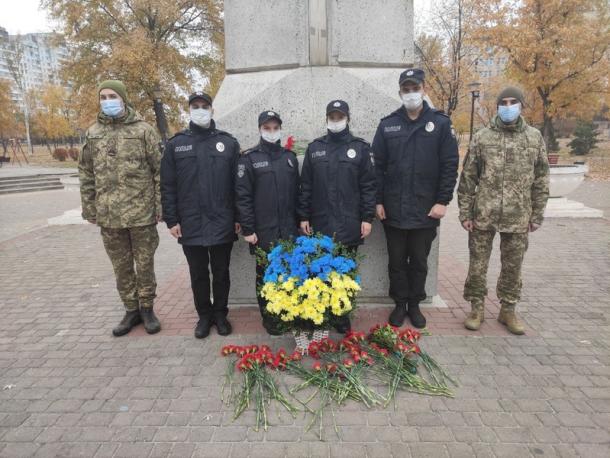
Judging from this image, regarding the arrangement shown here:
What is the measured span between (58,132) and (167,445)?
154 feet

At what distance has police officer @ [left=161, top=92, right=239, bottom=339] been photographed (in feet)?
11.5

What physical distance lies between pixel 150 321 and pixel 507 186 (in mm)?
3407

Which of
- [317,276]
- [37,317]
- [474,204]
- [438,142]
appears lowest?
[37,317]

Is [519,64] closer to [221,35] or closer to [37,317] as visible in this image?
[221,35]

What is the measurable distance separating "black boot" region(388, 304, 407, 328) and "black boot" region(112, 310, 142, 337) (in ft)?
7.95

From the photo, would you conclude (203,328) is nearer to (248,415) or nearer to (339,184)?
(248,415)

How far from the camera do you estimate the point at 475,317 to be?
3.94 metres

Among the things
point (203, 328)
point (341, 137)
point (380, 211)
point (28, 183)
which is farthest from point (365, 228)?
point (28, 183)

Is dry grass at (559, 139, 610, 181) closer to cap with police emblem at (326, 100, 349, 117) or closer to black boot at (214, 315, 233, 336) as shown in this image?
cap with police emblem at (326, 100, 349, 117)

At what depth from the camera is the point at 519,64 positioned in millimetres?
16500

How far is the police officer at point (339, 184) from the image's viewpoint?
139 inches

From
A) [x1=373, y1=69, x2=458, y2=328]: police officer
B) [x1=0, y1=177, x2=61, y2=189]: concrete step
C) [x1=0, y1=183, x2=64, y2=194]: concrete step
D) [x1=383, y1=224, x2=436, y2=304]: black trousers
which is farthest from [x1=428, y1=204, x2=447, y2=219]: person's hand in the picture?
[x1=0, y1=177, x2=61, y2=189]: concrete step

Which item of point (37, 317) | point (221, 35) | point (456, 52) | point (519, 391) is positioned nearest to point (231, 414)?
point (519, 391)

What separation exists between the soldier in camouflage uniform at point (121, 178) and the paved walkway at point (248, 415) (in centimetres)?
88
